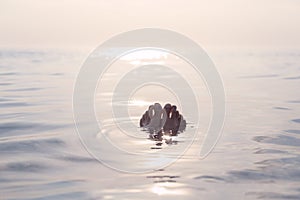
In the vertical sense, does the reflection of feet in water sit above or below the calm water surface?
above

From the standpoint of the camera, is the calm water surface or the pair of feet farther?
the pair of feet

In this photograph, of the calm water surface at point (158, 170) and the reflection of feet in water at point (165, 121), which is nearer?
the calm water surface at point (158, 170)

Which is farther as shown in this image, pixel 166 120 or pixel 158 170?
pixel 166 120

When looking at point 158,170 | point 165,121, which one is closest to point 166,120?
point 165,121

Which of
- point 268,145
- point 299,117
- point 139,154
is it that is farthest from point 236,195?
point 299,117

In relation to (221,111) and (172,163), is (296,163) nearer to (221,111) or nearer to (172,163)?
(172,163)

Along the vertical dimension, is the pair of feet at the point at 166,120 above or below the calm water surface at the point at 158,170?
above

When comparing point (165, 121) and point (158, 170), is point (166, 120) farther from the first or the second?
point (158, 170)

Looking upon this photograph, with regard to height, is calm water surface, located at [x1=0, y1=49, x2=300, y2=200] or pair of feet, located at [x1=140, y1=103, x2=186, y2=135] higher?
pair of feet, located at [x1=140, y1=103, x2=186, y2=135]

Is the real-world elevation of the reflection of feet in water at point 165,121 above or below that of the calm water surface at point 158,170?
above

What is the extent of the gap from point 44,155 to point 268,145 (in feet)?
22.9

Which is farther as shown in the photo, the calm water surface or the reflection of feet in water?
the reflection of feet in water

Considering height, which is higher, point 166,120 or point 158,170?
point 166,120

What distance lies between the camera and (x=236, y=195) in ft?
33.3
